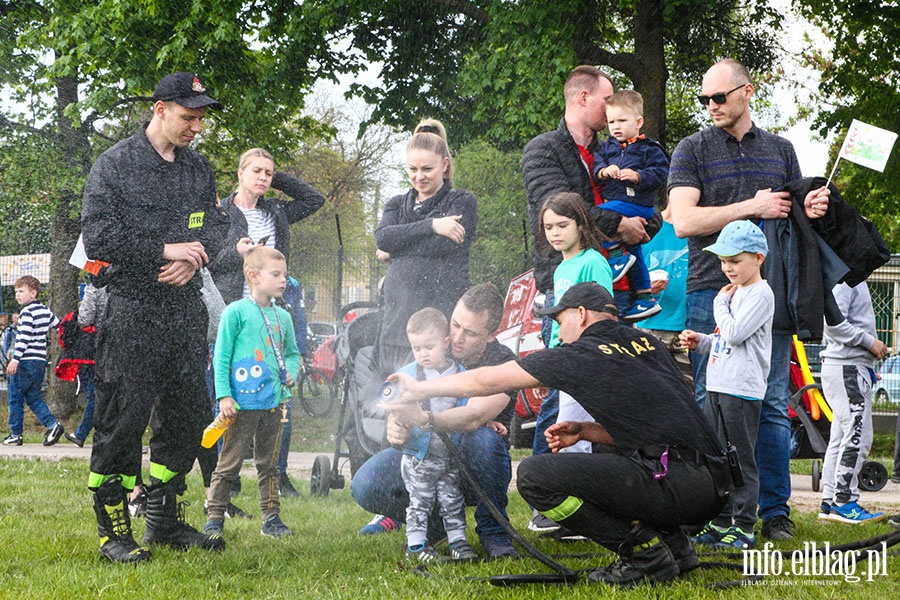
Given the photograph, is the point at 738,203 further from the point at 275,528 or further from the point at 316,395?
the point at 316,395

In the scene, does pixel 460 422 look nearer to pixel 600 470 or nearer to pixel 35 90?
pixel 600 470

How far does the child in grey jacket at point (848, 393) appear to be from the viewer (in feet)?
19.9

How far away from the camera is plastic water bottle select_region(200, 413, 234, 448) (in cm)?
504

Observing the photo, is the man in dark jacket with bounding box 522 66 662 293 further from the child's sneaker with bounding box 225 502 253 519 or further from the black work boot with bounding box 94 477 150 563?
the child's sneaker with bounding box 225 502 253 519

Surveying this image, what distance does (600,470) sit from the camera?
12.4ft

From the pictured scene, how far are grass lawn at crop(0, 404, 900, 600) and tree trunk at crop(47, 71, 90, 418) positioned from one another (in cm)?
935

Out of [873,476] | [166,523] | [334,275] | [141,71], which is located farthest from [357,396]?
[141,71]

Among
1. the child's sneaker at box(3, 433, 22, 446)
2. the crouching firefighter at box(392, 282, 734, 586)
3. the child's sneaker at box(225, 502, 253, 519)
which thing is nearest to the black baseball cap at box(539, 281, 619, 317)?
the crouching firefighter at box(392, 282, 734, 586)

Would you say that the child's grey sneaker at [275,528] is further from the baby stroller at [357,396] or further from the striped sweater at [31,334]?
the striped sweater at [31,334]

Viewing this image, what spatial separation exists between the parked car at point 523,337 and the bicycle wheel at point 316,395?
496 centimetres

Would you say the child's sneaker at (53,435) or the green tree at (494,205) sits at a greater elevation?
the green tree at (494,205)

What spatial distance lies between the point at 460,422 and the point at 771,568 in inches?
56.2

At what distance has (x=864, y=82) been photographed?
51.3 ft

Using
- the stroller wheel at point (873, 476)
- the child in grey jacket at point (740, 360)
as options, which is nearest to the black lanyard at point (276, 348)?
the child in grey jacket at point (740, 360)
